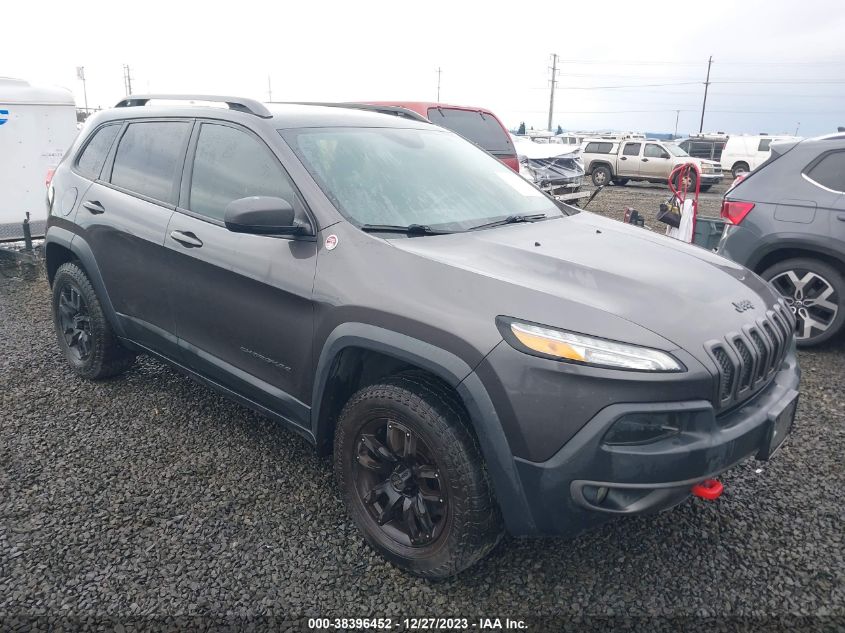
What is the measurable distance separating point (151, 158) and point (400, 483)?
7.76ft

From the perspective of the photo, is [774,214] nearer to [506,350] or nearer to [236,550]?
[506,350]

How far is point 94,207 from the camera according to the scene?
12.3 feet

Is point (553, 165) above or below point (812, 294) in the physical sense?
above

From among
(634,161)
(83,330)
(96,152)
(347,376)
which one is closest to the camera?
(347,376)

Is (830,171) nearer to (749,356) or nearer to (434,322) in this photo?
(749,356)

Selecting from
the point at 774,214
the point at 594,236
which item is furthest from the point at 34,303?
the point at 774,214

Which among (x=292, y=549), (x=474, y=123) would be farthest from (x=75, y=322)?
(x=474, y=123)

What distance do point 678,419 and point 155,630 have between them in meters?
1.91

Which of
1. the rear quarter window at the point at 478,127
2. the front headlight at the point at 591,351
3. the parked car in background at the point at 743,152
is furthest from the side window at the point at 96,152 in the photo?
the parked car in background at the point at 743,152

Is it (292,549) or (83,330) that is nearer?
(292,549)

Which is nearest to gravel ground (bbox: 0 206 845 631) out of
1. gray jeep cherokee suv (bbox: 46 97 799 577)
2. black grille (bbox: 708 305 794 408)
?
gray jeep cherokee suv (bbox: 46 97 799 577)

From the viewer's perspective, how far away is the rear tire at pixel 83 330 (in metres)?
3.90

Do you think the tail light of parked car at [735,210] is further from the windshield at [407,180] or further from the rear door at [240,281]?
the rear door at [240,281]

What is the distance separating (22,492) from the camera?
2.97 metres
